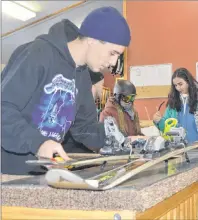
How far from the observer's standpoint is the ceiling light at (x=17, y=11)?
14.4 feet

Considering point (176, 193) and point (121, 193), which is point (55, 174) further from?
point (176, 193)

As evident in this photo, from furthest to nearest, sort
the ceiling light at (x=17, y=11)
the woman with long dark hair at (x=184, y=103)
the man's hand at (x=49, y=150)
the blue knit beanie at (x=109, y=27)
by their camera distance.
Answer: the ceiling light at (x=17, y=11) < the woman with long dark hair at (x=184, y=103) < the blue knit beanie at (x=109, y=27) < the man's hand at (x=49, y=150)

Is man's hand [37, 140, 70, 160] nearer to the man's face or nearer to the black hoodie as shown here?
the black hoodie

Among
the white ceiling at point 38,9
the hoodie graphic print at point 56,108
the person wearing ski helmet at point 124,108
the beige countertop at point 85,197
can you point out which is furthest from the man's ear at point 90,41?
the white ceiling at point 38,9

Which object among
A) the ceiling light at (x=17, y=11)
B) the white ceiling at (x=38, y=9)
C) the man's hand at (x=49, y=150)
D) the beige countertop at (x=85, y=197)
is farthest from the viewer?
the white ceiling at (x=38, y=9)

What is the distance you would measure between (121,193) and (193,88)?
2071 millimetres

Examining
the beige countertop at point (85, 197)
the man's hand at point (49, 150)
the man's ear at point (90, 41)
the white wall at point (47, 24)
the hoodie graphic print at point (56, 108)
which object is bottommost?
the beige countertop at point (85, 197)

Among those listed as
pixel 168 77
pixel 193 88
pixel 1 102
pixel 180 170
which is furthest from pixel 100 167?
pixel 168 77

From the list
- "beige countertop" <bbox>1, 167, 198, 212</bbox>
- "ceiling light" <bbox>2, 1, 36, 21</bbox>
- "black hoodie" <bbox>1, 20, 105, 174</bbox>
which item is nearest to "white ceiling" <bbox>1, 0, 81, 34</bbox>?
"ceiling light" <bbox>2, 1, 36, 21</bbox>

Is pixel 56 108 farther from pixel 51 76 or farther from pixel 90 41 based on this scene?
pixel 90 41

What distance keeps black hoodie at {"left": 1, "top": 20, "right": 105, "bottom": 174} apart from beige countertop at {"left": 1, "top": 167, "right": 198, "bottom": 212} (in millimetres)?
171

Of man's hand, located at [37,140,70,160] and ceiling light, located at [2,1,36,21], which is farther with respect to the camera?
ceiling light, located at [2,1,36,21]

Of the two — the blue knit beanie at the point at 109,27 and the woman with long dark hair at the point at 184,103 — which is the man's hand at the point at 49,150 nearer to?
the blue knit beanie at the point at 109,27

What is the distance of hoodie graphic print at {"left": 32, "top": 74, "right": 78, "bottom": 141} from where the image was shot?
3.92 feet
